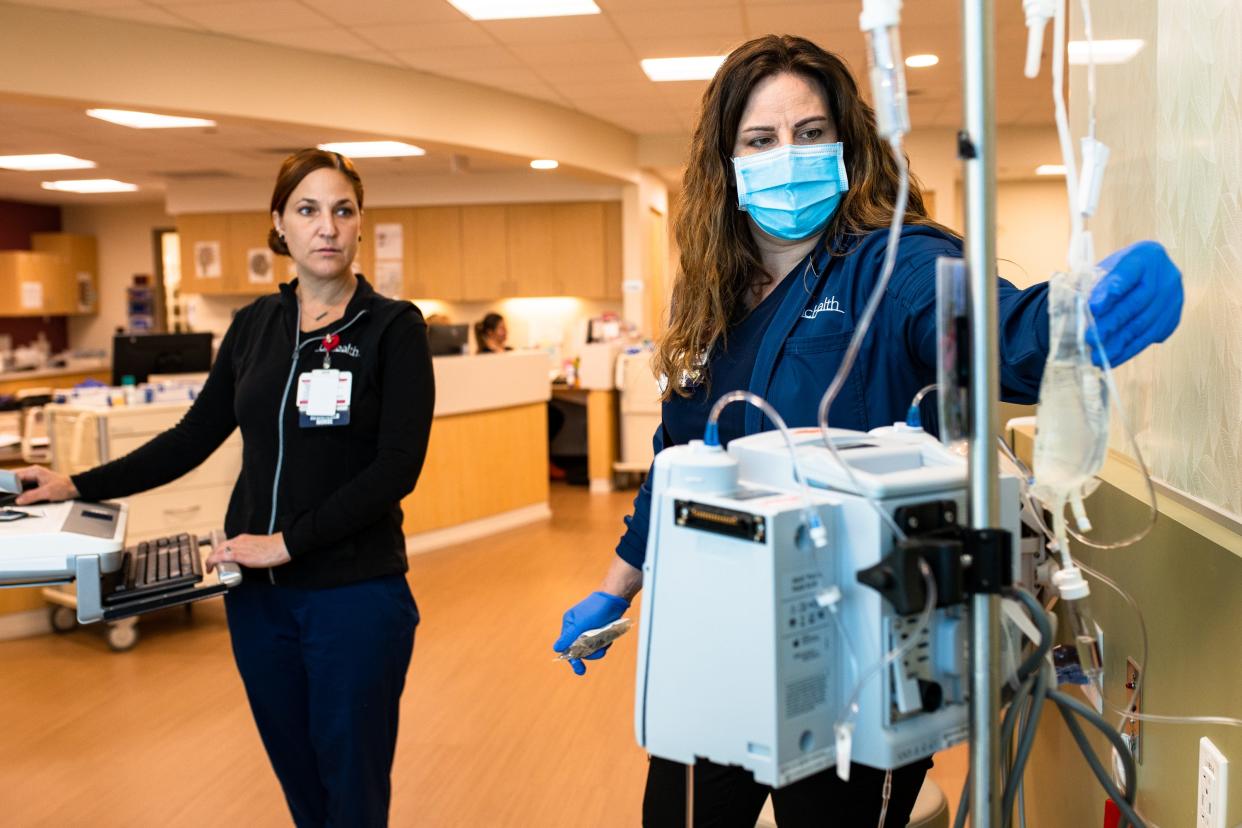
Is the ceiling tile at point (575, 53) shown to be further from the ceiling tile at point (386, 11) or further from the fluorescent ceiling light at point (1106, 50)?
the fluorescent ceiling light at point (1106, 50)

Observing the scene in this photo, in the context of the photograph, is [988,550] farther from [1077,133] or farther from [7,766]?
[7,766]

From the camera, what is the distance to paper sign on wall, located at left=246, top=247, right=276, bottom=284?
9883 millimetres

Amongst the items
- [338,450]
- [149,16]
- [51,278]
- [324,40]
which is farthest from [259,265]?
[338,450]

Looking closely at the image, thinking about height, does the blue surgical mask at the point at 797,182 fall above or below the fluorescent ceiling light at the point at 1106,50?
below

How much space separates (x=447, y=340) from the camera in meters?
6.86

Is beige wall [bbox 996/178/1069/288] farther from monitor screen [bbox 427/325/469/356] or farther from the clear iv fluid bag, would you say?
the clear iv fluid bag

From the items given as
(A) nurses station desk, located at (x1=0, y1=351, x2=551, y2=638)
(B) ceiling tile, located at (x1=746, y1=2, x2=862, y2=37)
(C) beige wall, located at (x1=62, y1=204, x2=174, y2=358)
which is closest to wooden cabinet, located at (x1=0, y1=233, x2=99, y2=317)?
(C) beige wall, located at (x1=62, y1=204, x2=174, y2=358)

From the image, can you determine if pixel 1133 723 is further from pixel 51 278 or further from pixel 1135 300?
pixel 51 278

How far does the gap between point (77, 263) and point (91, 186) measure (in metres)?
1.73

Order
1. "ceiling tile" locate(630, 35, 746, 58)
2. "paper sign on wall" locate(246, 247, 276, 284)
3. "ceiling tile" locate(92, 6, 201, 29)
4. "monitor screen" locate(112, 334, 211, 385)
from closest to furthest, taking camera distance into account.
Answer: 1. "ceiling tile" locate(92, 6, 201, 29)
2. "ceiling tile" locate(630, 35, 746, 58)
3. "monitor screen" locate(112, 334, 211, 385)
4. "paper sign on wall" locate(246, 247, 276, 284)

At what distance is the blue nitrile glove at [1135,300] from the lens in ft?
2.56

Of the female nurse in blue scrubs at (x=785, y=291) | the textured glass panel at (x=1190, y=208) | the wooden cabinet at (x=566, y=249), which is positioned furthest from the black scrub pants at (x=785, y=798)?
the wooden cabinet at (x=566, y=249)

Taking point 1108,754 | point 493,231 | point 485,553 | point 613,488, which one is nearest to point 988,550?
point 1108,754

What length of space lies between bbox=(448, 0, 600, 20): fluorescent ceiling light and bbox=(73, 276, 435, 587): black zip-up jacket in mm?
3184
